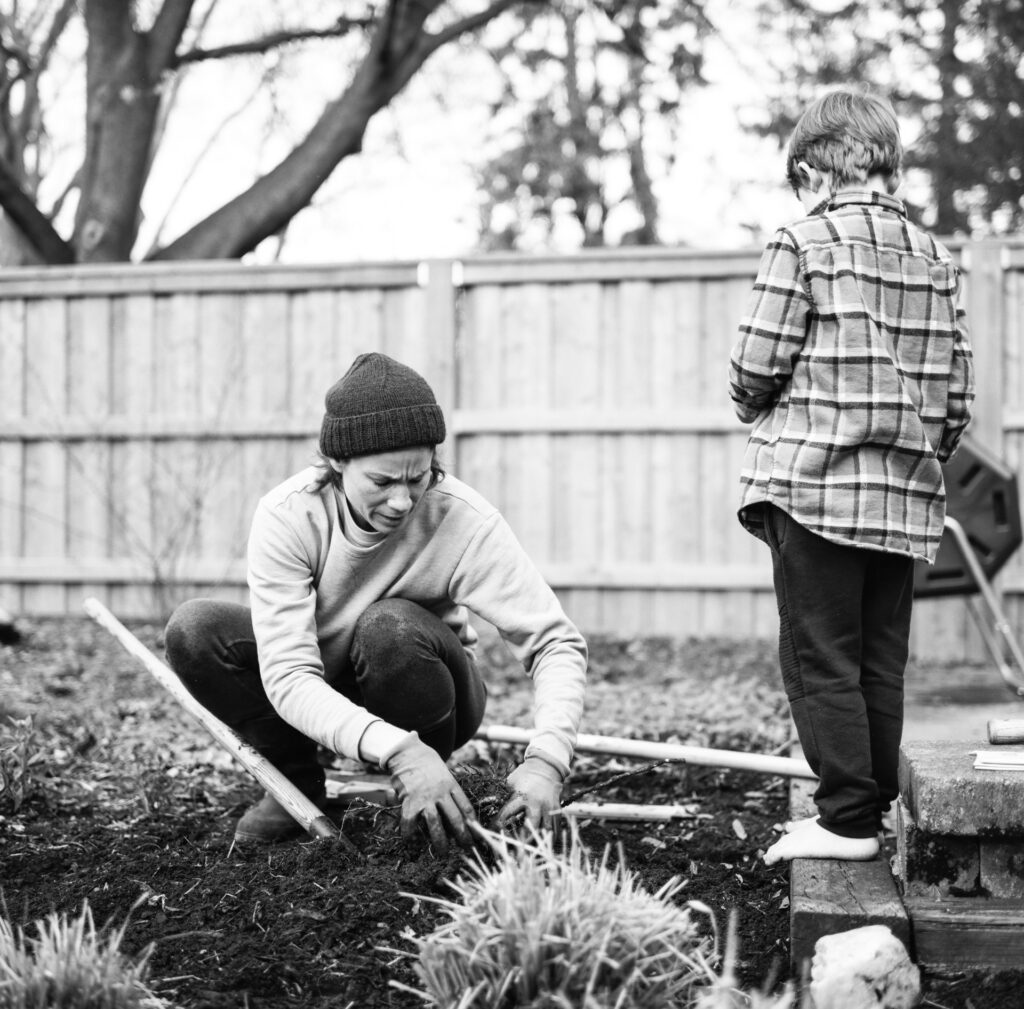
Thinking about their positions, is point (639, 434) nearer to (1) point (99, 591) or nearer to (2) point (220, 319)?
(2) point (220, 319)

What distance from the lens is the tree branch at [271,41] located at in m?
9.23

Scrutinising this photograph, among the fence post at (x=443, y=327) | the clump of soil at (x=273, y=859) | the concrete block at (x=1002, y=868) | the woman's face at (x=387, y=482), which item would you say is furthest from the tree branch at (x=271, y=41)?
the concrete block at (x=1002, y=868)

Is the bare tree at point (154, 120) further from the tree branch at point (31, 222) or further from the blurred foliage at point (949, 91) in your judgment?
the blurred foliage at point (949, 91)

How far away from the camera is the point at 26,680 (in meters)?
5.31

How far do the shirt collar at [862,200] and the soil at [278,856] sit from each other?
1.18 metres

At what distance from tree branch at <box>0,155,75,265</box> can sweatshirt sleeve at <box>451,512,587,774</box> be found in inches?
258

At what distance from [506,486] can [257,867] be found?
435 cm

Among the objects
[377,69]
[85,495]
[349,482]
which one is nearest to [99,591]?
[85,495]

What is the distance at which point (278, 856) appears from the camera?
A: 2455mm

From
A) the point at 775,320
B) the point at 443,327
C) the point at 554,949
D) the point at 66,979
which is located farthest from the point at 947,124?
the point at 66,979

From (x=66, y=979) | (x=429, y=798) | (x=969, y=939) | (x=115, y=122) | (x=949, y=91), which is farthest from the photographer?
→ (x=949, y=91)

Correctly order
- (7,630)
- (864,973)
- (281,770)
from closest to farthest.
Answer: (864,973), (281,770), (7,630)

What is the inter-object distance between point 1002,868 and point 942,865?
0.30 ft

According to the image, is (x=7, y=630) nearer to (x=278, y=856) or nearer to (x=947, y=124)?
(x=278, y=856)
